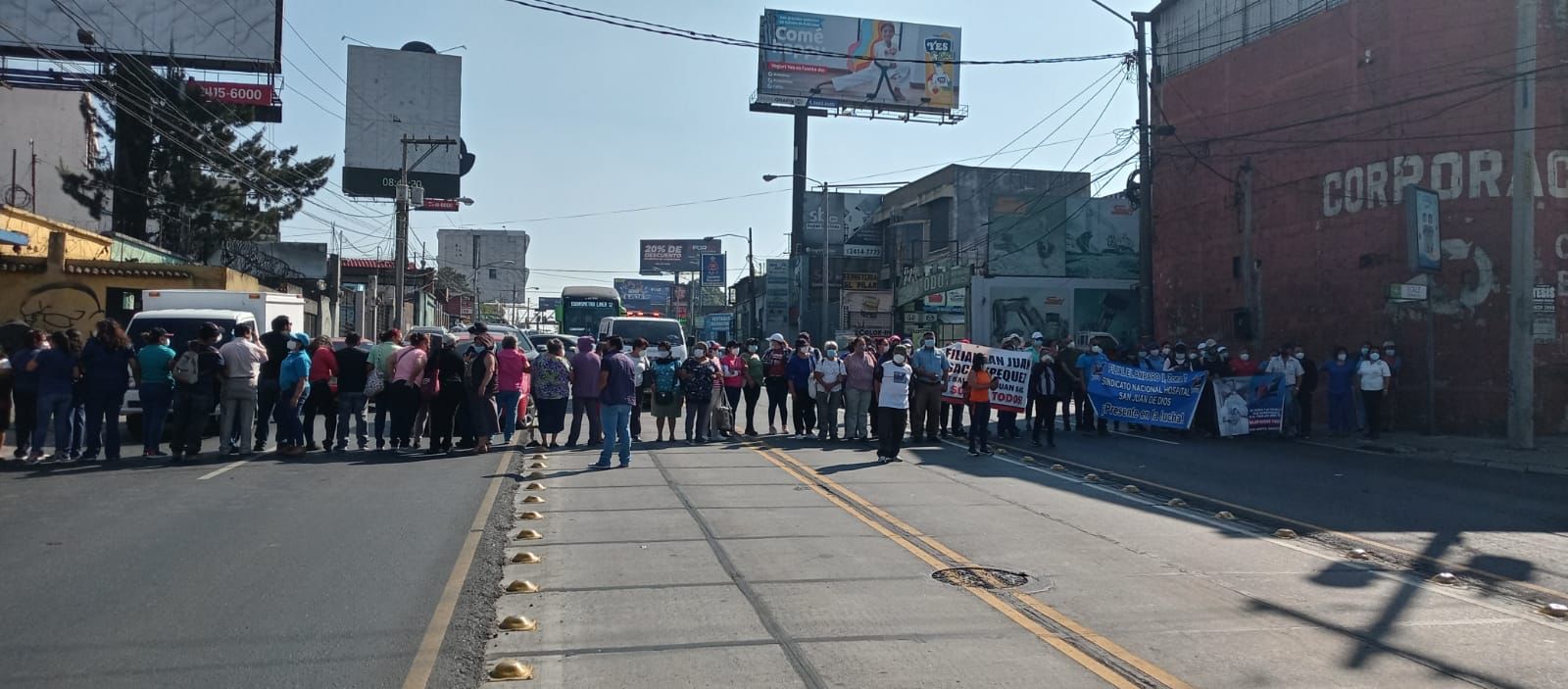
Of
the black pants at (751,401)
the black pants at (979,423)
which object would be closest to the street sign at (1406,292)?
the black pants at (979,423)

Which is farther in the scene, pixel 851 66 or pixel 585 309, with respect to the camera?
pixel 851 66

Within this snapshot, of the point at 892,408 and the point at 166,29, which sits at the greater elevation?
the point at 166,29

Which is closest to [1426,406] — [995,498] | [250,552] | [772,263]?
[995,498]

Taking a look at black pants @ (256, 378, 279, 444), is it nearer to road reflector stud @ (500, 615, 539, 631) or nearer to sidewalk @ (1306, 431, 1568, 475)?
road reflector stud @ (500, 615, 539, 631)

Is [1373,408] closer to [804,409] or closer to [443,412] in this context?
[804,409]

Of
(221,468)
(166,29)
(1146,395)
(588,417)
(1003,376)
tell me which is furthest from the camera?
(166,29)

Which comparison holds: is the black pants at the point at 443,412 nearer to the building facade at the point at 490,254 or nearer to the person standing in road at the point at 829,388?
the person standing in road at the point at 829,388

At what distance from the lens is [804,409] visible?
61.5ft

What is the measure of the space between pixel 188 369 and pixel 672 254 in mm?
96924

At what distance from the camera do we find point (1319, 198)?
2453cm

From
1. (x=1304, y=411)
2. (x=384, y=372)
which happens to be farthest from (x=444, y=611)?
(x=1304, y=411)

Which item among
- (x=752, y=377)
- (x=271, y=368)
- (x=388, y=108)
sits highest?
(x=388, y=108)

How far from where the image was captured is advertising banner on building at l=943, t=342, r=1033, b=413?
1845 centimetres

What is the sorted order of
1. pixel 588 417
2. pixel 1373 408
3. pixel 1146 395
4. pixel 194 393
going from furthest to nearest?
pixel 1146 395 → pixel 1373 408 → pixel 588 417 → pixel 194 393
